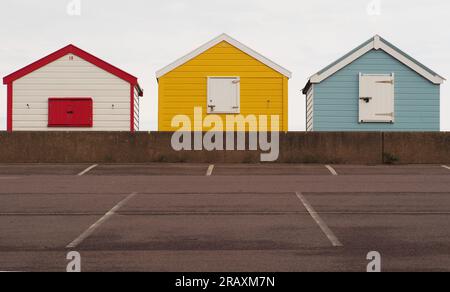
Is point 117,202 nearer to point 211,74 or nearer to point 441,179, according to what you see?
point 441,179

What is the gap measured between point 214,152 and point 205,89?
5.72m

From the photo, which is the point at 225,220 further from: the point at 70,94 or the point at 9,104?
the point at 9,104

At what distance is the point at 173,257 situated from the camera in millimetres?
8484

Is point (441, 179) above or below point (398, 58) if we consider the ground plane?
below

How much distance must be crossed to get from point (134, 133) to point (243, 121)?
6.34 meters

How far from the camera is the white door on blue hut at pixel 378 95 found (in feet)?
94.8

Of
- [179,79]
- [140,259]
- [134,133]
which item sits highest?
[179,79]

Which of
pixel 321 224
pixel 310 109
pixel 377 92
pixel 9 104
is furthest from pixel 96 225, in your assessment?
pixel 310 109

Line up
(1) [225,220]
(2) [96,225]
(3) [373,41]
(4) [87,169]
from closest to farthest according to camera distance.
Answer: (2) [96,225]
(1) [225,220]
(4) [87,169]
(3) [373,41]

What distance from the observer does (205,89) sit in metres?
29.3

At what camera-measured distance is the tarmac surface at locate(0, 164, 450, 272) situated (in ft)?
27.3

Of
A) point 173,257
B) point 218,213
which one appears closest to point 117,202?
point 218,213

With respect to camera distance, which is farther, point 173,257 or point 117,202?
point 117,202
